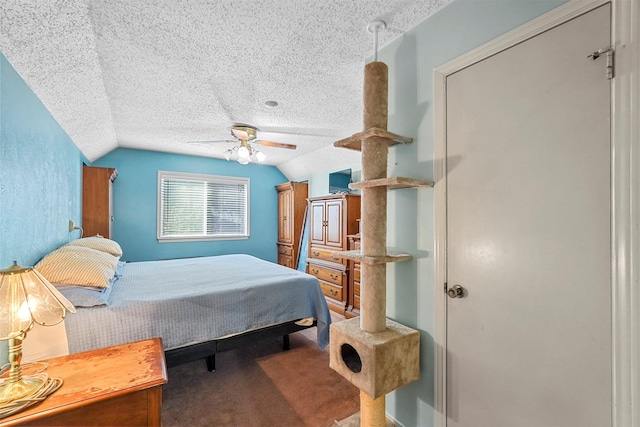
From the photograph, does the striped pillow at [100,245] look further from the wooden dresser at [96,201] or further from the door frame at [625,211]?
the door frame at [625,211]

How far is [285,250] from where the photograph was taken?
543cm

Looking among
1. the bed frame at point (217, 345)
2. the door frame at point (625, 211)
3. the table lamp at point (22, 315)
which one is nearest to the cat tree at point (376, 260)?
the door frame at point (625, 211)

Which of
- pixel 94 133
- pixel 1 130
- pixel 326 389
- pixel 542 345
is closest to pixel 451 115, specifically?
pixel 542 345

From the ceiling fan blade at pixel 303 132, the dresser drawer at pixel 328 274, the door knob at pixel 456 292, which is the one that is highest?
the ceiling fan blade at pixel 303 132

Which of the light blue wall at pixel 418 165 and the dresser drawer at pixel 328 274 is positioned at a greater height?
the light blue wall at pixel 418 165

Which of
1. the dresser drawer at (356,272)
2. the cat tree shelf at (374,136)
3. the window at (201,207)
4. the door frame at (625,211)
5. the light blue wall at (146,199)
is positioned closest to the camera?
the door frame at (625,211)

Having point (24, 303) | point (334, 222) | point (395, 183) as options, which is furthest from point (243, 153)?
point (24, 303)

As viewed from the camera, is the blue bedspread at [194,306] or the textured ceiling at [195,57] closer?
the textured ceiling at [195,57]

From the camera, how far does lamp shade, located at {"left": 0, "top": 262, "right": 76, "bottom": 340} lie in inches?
40.8

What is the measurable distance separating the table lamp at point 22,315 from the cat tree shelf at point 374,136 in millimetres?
1548

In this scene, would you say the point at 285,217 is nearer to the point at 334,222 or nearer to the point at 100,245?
the point at 334,222

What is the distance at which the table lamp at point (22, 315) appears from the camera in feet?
3.41

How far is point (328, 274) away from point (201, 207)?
2.54 metres

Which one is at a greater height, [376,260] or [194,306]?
[376,260]
